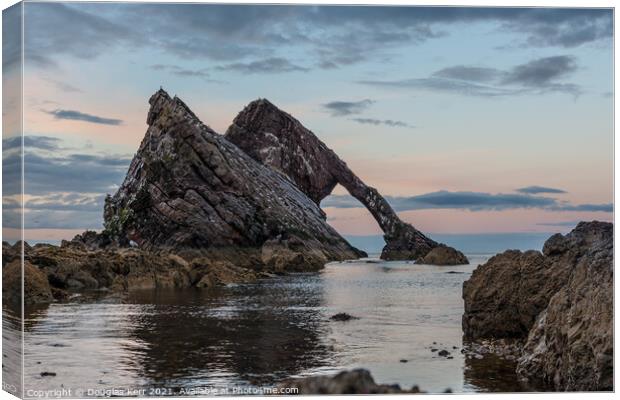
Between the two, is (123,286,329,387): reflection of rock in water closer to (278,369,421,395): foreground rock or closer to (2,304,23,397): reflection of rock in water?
(2,304,23,397): reflection of rock in water

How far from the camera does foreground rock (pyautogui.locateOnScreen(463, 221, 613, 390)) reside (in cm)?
1619

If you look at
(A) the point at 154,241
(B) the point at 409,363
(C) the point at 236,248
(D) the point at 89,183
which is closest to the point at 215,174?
(C) the point at 236,248

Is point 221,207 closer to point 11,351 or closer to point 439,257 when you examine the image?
point 439,257

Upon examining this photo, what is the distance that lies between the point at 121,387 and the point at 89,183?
8.48 meters

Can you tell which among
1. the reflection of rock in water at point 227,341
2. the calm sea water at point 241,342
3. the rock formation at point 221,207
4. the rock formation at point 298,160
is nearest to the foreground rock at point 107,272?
the calm sea water at point 241,342

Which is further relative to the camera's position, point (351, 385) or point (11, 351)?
point (11, 351)

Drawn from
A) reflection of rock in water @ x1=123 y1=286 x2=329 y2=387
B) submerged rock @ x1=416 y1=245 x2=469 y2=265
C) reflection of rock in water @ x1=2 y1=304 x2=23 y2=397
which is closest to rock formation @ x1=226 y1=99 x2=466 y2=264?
submerged rock @ x1=416 y1=245 x2=469 y2=265

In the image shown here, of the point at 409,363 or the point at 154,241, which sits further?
the point at 154,241

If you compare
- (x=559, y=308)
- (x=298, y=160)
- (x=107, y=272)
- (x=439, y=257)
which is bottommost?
(x=559, y=308)

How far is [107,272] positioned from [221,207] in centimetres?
2916

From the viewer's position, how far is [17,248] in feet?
53.2

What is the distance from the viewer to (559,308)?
1762 cm

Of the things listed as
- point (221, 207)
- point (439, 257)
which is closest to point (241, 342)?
point (439, 257)

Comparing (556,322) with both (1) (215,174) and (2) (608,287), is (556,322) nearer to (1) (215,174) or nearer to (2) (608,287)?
(2) (608,287)
